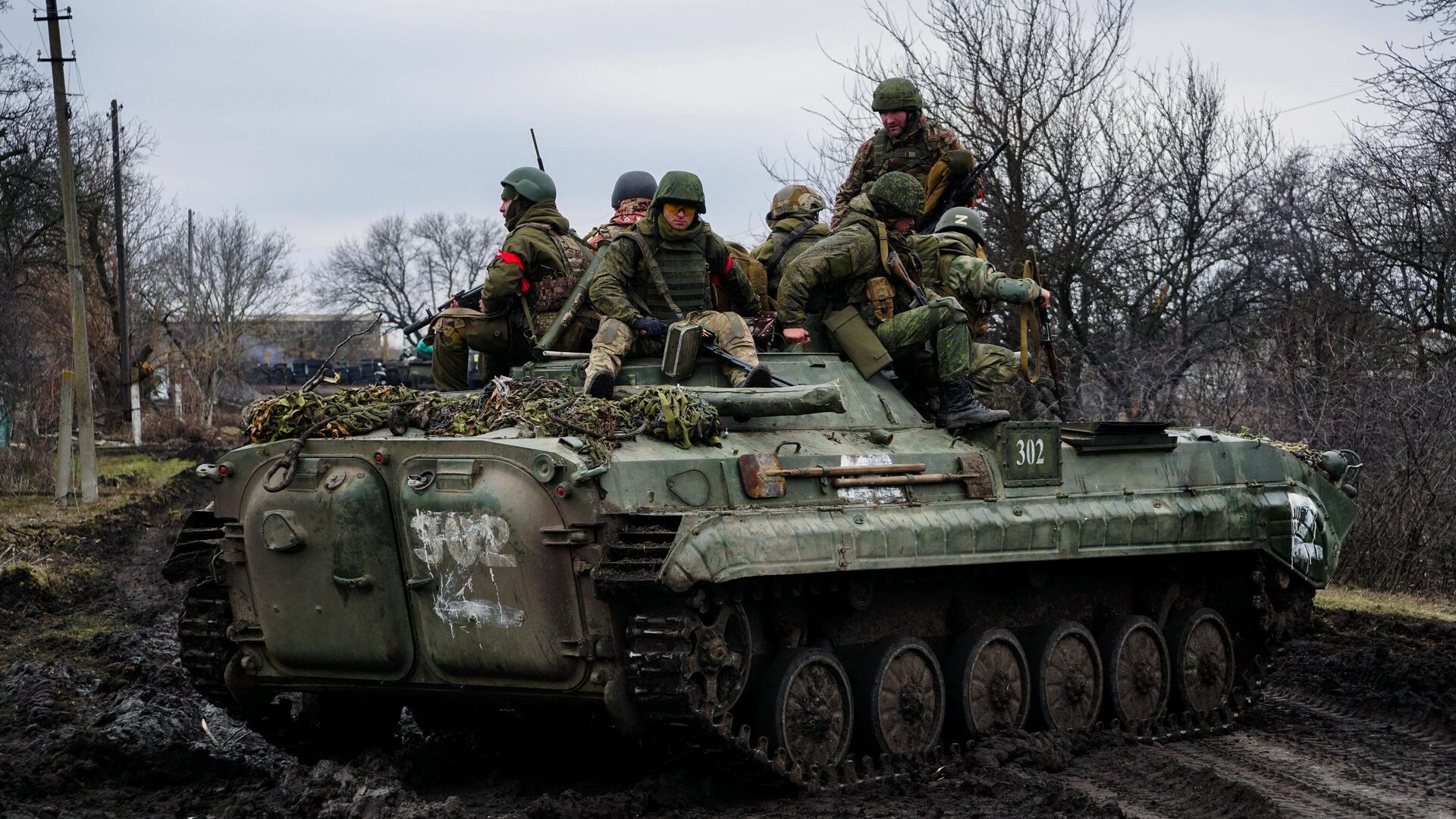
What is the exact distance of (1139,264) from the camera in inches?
942

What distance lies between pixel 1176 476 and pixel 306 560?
5951 mm

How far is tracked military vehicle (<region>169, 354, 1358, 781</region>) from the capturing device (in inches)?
332

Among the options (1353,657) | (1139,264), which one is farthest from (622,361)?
(1139,264)

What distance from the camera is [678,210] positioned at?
1077cm

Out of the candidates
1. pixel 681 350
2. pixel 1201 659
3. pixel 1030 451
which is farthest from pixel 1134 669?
pixel 681 350

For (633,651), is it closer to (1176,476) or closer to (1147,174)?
(1176,476)

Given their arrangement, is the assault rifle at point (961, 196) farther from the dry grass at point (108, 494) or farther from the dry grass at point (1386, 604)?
the dry grass at point (108, 494)

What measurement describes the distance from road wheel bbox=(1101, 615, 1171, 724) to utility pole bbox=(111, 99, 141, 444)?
3199cm

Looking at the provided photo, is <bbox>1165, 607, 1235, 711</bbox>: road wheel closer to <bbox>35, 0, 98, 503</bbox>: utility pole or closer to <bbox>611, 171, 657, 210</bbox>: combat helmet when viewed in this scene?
<bbox>611, 171, 657, 210</bbox>: combat helmet

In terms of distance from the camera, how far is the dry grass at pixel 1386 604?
15.6m

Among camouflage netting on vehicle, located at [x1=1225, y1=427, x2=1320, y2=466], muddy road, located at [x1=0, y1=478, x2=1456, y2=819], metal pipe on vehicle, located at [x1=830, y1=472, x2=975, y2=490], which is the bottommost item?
muddy road, located at [x1=0, y1=478, x2=1456, y2=819]

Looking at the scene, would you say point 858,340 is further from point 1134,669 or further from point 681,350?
point 1134,669

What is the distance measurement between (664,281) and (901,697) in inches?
115

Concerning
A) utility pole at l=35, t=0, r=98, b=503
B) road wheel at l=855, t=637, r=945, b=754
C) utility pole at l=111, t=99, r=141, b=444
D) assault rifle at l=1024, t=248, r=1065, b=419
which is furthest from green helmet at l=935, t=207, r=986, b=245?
utility pole at l=111, t=99, r=141, b=444
